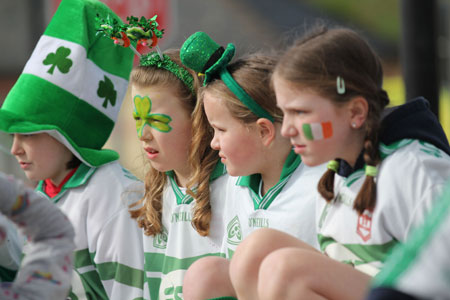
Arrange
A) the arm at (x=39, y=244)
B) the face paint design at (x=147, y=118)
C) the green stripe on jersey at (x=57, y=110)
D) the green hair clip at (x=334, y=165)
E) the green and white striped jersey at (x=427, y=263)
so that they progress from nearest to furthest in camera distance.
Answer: the green and white striped jersey at (x=427, y=263)
the arm at (x=39, y=244)
the green hair clip at (x=334, y=165)
the face paint design at (x=147, y=118)
the green stripe on jersey at (x=57, y=110)

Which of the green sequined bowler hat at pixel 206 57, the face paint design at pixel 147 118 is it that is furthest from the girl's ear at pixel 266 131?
the face paint design at pixel 147 118

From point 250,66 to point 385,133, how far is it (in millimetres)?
743

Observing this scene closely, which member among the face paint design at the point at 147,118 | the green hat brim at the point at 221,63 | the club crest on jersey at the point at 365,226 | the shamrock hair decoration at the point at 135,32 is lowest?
the club crest on jersey at the point at 365,226

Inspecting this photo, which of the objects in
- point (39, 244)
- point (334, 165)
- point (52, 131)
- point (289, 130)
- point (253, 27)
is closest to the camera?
point (39, 244)

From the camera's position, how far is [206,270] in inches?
101

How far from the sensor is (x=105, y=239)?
10.9ft

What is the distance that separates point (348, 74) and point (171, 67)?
1.15m

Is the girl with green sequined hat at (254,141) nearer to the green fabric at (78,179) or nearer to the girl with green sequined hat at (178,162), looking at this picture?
the girl with green sequined hat at (178,162)

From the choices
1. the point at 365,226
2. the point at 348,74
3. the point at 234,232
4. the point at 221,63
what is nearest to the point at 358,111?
the point at 348,74

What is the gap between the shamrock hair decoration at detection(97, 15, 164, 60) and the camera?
10.3ft

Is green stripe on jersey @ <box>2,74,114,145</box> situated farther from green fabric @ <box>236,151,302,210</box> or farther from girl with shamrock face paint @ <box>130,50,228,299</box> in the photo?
green fabric @ <box>236,151,302,210</box>

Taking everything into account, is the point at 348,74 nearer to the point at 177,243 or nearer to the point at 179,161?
the point at 179,161

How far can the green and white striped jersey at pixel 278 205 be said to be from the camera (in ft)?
8.92

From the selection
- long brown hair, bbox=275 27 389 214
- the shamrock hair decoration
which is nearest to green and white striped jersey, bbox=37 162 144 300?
the shamrock hair decoration
